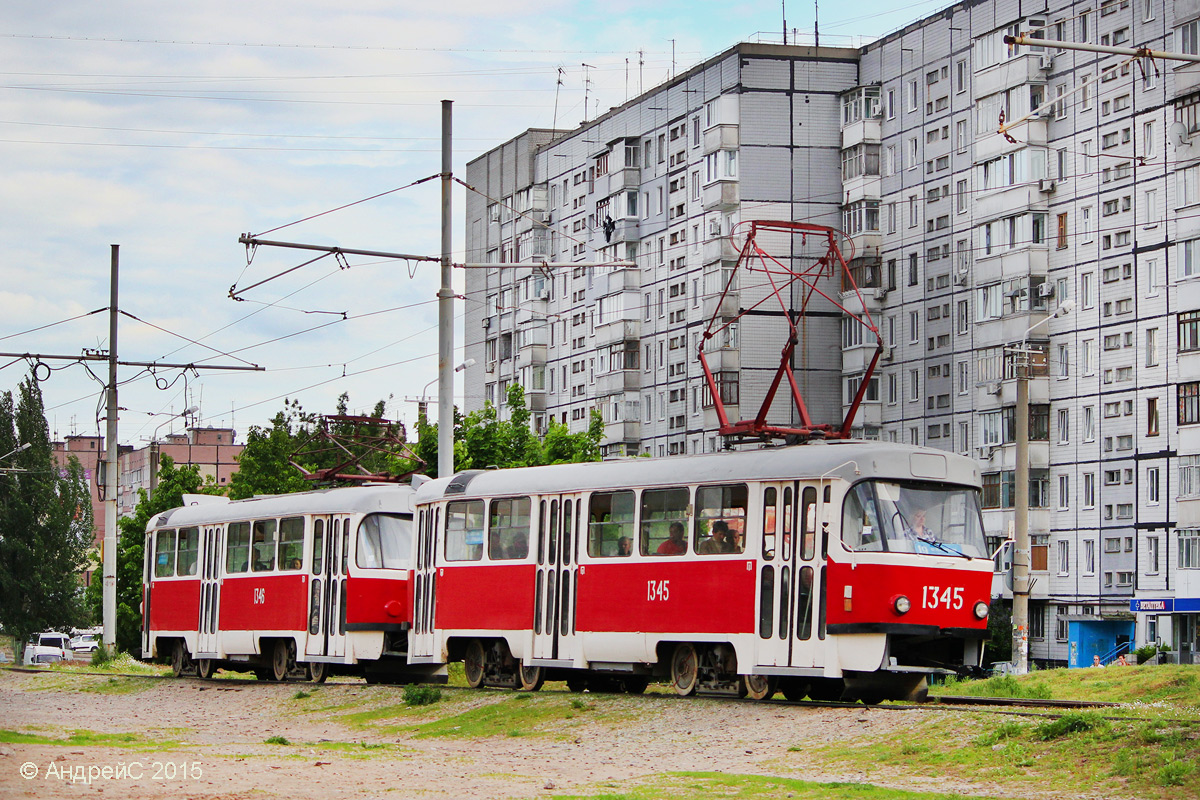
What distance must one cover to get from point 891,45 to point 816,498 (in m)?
56.4

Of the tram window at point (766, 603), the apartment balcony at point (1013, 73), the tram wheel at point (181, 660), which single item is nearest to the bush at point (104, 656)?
the tram wheel at point (181, 660)

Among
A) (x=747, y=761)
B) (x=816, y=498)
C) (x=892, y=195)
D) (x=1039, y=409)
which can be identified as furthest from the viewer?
(x=892, y=195)

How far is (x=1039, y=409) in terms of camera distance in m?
65.9

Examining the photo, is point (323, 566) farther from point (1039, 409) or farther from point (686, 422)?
point (686, 422)

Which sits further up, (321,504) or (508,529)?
(321,504)

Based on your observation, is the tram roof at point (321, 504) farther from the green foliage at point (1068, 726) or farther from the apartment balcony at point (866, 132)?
the apartment balcony at point (866, 132)

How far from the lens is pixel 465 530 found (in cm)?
2702

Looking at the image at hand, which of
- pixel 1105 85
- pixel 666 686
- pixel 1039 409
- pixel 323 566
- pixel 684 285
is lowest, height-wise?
pixel 666 686

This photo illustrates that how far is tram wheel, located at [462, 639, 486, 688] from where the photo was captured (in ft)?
87.3

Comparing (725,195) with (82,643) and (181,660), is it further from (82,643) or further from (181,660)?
(82,643)

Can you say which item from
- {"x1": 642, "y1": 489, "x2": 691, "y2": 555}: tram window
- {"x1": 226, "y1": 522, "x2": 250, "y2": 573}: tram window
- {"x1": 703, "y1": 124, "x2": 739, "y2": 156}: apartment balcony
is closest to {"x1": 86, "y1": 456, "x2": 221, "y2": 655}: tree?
{"x1": 703, "y1": 124, "x2": 739, "y2": 156}: apartment balcony

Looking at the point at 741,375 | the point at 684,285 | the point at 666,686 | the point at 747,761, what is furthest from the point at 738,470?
the point at 684,285

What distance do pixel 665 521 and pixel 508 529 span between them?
343 centimetres

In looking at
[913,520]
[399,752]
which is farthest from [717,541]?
[399,752]
